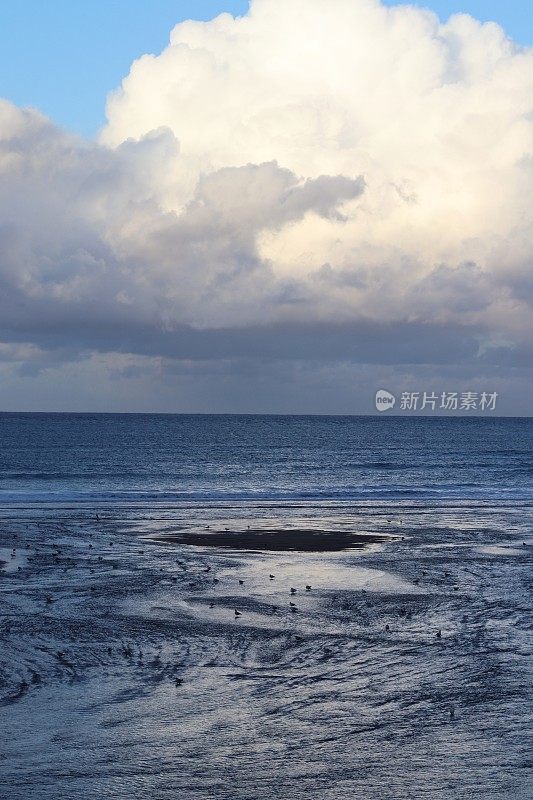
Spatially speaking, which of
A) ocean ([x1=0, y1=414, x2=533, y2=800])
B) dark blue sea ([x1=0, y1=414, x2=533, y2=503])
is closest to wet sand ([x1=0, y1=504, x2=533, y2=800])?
ocean ([x1=0, y1=414, x2=533, y2=800])

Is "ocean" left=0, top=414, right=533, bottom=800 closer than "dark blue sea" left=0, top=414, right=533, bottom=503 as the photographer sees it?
Yes

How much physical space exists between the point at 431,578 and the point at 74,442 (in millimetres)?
107668

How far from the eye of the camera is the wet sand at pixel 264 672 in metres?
13.5

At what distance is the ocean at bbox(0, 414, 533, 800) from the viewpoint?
13609mm

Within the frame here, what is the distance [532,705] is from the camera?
16.6 meters

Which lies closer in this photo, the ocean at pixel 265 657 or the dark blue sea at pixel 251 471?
the ocean at pixel 265 657

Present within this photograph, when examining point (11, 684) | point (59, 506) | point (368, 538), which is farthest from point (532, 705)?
point (59, 506)

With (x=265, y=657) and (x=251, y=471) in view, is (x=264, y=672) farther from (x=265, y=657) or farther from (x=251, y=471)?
(x=251, y=471)

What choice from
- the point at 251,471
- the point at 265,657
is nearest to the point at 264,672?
the point at 265,657

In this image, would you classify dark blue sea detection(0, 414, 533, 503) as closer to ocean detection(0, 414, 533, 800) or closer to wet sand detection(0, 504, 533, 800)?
ocean detection(0, 414, 533, 800)

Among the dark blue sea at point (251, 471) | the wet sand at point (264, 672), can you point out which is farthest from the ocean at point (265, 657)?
the dark blue sea at point (251, 471)

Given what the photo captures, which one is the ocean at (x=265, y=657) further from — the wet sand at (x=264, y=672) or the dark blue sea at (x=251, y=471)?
the dark blue sea at (x=251, y=471)

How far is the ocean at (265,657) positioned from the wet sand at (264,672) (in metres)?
0.05

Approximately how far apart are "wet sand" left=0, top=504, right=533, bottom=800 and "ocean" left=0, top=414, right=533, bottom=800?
5 cm
